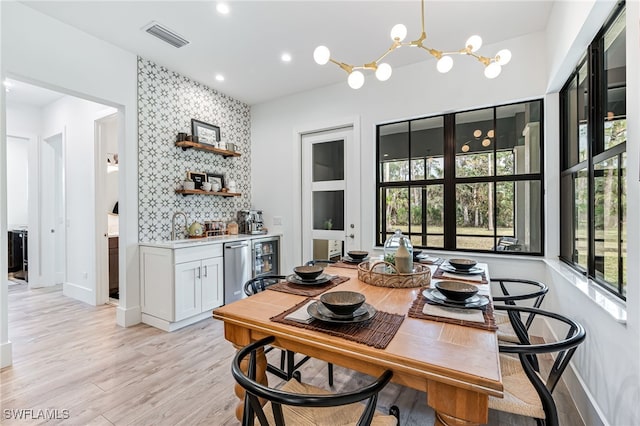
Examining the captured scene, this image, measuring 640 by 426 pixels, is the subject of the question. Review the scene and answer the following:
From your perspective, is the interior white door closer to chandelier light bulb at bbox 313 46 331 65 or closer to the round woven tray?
chandelier light bulb at bbox 313 46 331 65

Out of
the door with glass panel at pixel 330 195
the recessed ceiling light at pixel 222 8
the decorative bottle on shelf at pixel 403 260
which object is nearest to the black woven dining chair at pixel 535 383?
the decorative bottle on shelf at pixel 403 260

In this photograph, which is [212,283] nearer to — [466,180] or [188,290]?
[188,290]

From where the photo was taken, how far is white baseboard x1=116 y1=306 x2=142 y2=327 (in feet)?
10.4

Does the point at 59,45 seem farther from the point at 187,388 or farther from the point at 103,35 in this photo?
the point at 187,388

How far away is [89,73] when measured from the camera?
9.46 ft

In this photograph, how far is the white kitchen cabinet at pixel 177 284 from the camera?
9.91ft

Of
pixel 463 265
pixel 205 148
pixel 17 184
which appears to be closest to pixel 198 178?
pixel 205 148

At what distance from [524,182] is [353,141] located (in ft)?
6.53

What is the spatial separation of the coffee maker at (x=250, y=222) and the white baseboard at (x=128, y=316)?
167cm

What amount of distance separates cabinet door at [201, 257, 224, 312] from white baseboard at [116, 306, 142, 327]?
715 millimetres

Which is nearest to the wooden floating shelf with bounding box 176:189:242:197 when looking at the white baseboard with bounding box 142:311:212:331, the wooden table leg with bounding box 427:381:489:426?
the white baseboard with bounding box 142:311:212:331

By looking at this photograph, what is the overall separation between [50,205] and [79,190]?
117 cm

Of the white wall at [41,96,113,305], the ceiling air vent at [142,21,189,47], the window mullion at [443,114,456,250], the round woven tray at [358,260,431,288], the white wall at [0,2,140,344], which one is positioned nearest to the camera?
the round woven tray at [358,260,431,288]

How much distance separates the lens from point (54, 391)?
2031 millimetres
